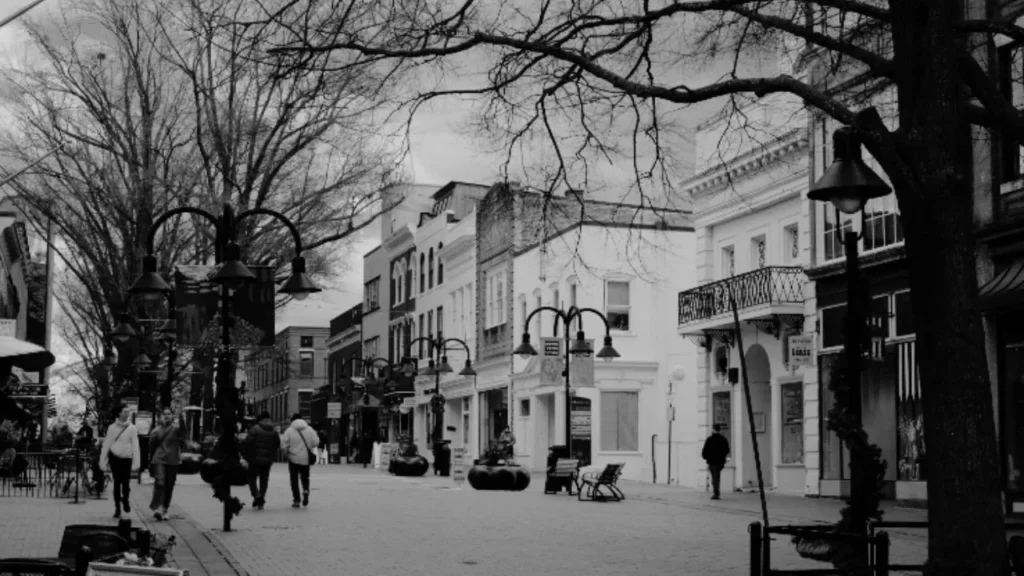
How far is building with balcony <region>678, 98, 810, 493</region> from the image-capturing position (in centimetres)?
3359

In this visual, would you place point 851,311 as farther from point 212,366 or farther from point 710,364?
point 212,366

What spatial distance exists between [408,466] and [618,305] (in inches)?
350

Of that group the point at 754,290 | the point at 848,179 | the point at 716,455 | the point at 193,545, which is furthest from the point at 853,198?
the point at 754,290

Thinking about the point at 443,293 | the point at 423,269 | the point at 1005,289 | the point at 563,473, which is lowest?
the point at 563,473

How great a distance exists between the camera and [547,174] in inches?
642

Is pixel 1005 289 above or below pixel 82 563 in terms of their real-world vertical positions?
above

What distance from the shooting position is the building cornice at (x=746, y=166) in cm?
3300

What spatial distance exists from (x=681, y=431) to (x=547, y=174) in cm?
3110

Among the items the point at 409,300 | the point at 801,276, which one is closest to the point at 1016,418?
the point at 801,276

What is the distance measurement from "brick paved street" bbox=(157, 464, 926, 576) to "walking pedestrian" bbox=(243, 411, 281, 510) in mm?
493

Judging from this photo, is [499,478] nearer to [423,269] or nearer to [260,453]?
[260,453]

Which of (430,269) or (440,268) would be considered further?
(430,269)

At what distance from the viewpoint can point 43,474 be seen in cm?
3469

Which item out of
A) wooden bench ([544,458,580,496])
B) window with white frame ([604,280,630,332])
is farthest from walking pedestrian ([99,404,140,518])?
window with white frame ([604,280,630,332])
